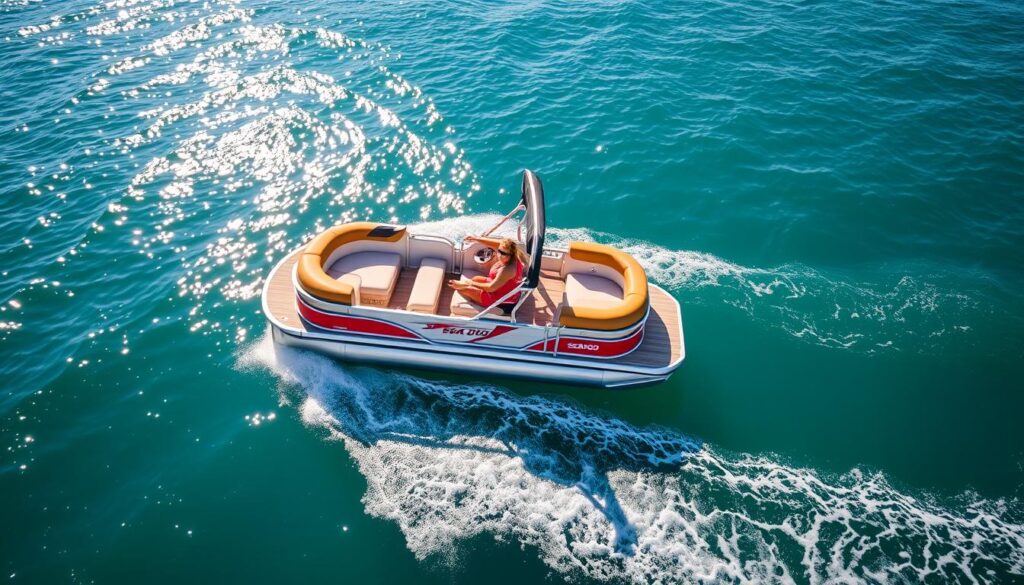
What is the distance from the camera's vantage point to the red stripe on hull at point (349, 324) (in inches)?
468

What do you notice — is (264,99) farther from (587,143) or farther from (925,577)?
(925,577)

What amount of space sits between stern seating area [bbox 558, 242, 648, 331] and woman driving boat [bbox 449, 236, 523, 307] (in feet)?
4.19

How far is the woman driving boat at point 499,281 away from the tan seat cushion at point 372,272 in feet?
5.15

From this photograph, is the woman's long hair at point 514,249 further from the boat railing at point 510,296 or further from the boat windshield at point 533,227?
the boat railing at point 510,296

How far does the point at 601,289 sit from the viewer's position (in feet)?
42.0

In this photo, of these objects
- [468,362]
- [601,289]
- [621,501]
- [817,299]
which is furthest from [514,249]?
[817,299]

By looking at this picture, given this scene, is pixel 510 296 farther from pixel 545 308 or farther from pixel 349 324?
pixel 349 324

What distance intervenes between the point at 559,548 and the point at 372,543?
3.47m

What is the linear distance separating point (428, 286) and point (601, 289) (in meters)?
4.21

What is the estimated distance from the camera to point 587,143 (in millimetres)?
19297

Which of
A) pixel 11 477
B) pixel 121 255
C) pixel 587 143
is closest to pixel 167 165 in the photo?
pixel 121 255

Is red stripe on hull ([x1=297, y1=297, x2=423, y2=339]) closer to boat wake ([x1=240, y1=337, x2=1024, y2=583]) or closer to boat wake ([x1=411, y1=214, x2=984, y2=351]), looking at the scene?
boat wake ([x1=240, y1=337, x2=1024, y2=583])

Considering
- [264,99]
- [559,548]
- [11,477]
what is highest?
[264,99]

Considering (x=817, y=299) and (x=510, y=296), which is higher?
(x=510, y=296)
